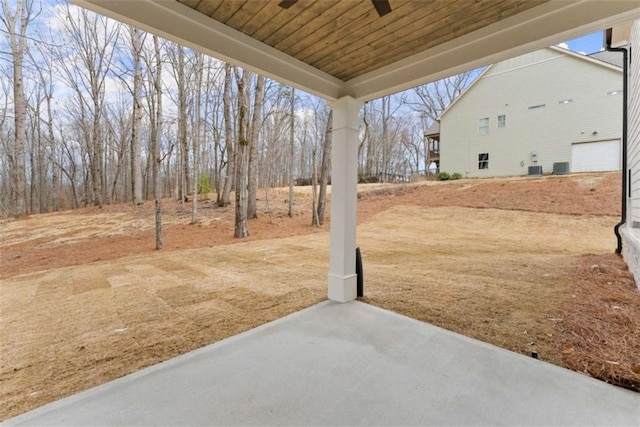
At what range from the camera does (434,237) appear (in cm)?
875

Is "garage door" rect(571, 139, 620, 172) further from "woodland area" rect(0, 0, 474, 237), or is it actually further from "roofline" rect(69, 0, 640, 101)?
"roofline" rect(69, 0, 640, 101)

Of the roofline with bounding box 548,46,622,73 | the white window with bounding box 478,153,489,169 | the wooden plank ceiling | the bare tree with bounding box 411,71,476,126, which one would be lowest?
the wooden plank ceiling

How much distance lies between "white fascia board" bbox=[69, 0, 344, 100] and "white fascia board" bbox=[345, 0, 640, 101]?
86 cm

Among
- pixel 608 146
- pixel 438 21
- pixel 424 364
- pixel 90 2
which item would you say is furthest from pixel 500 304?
pixel 608 146

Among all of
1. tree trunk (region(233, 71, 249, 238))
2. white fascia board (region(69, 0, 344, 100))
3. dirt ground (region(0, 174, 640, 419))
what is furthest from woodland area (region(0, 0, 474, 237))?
white fascia board (region(69, 0, 344, 100))

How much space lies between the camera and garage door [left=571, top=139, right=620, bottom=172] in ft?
38.2

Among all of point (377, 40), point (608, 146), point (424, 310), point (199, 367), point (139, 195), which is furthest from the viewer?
point (139, 195)

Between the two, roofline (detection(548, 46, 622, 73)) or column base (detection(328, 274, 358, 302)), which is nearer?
column base (detection(328, 274, 358, 302))

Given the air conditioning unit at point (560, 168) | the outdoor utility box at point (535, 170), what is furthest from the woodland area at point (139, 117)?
the air conditioning unit at point (560, 168)

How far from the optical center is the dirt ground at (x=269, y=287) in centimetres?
224

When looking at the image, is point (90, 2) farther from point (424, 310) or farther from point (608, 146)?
point (608, 146)

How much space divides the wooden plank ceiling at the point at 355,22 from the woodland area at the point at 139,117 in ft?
15.8

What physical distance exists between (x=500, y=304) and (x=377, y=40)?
3093 millimetres

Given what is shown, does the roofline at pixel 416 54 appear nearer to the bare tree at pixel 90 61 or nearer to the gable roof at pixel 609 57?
the bare tree at pixel 90 61
